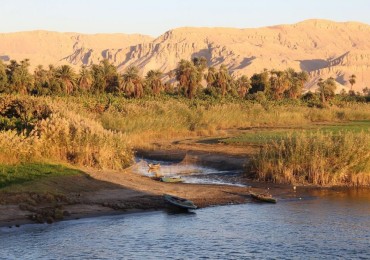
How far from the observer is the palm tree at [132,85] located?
84.8m

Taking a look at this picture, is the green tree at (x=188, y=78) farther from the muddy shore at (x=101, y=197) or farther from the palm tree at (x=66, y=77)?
the muddy shore at (x=101, y=197)

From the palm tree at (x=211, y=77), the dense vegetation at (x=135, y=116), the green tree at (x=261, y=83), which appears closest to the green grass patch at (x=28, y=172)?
the dense vegetation at (x=135, y=116)

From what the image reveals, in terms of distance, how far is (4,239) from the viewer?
1722 cm

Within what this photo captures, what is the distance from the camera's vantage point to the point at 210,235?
18.2m

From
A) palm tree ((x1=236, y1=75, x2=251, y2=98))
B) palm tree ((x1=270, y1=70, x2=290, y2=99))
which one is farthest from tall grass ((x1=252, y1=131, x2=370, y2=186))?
palm tree ((x1=270, y1=70, x2=290, y2=99))

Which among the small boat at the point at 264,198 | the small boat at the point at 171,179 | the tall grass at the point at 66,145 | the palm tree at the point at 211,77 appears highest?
the palm tree at the point at 211,77

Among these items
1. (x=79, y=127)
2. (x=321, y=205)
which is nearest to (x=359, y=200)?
(x=321, y=205)

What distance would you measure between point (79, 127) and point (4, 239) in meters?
11.5

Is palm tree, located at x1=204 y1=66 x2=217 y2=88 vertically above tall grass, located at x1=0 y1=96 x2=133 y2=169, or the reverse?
palm tree, located at x1=204 y1=66 x2=217 y2=88

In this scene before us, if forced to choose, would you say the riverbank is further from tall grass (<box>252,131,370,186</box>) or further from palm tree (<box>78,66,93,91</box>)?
palm tree (<box>78,66,93,91</box>)

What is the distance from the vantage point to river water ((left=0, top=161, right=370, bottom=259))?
53.7ft

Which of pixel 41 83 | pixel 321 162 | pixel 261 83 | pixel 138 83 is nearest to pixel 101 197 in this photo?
pixel 321 162

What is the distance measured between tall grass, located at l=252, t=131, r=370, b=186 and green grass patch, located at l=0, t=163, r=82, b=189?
29.8 ft

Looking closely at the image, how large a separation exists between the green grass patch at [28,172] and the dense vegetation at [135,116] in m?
0.71
